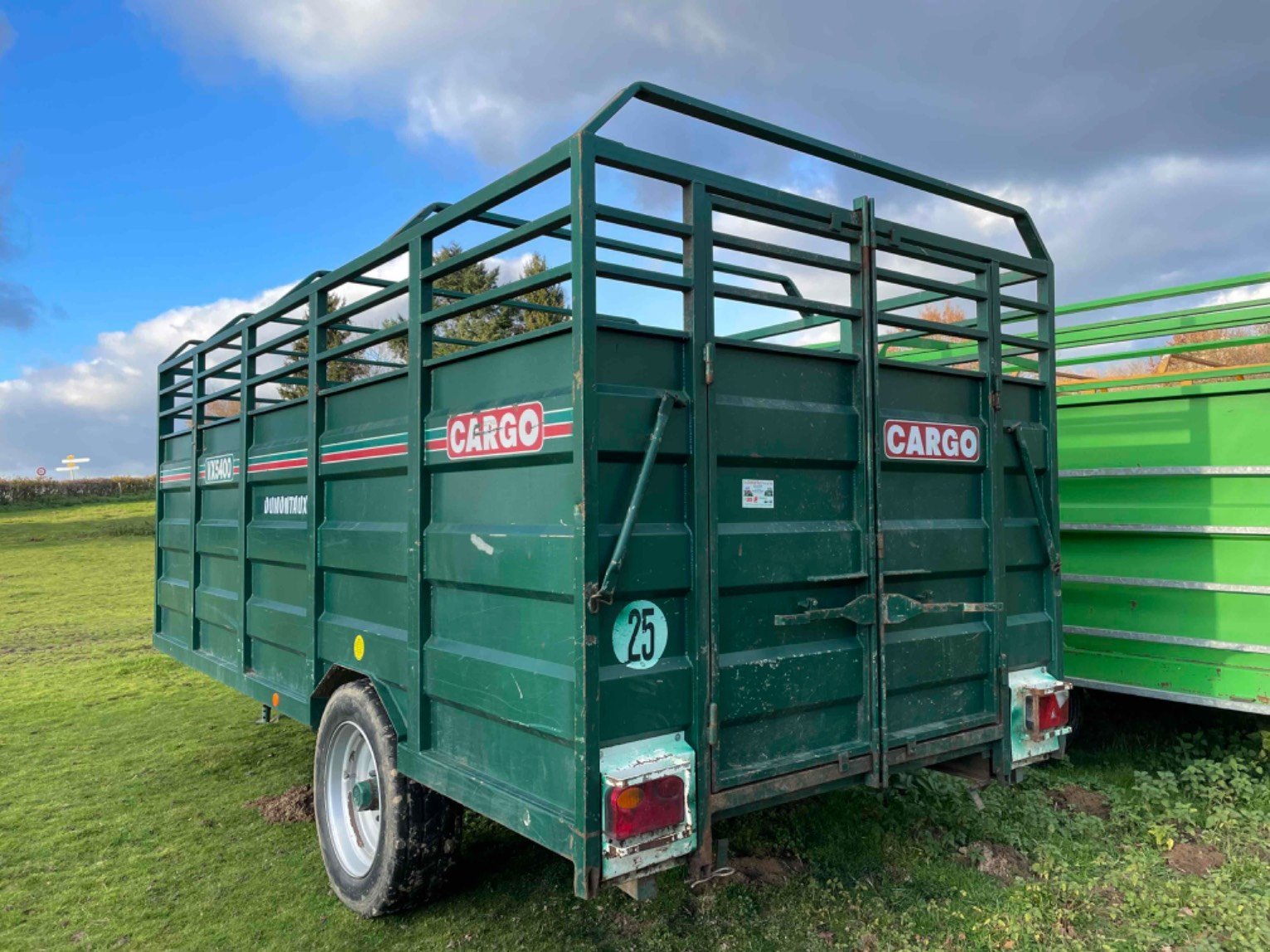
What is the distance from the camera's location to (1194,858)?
4043mm

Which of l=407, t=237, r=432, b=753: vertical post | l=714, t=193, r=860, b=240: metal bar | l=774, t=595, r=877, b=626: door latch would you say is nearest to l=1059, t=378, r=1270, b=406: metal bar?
l=714, t=193, r=860, b=240: metal bar

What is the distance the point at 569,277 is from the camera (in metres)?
2.56

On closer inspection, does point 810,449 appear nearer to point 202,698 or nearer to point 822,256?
point 822,256

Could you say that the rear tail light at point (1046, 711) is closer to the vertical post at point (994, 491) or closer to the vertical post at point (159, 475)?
the vertical post at point (994, 491)

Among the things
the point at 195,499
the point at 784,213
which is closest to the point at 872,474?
the point at 784,213

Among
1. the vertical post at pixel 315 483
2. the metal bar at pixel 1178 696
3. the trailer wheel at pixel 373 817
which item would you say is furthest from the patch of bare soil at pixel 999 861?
the vertical post at pixel 315 483

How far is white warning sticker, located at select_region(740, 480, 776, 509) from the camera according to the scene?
2895mm

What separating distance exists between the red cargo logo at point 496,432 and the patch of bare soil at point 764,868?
201cm

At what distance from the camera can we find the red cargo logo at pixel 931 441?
3.31 metres

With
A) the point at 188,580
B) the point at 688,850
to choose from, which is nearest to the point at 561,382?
the point at 688,850

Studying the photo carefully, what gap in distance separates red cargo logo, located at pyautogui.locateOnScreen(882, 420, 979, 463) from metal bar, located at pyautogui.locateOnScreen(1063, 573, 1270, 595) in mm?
2053

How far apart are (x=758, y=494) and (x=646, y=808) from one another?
104 cm

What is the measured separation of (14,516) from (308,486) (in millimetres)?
30664

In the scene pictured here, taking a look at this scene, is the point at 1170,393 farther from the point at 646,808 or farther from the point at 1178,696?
the point at 646,808
